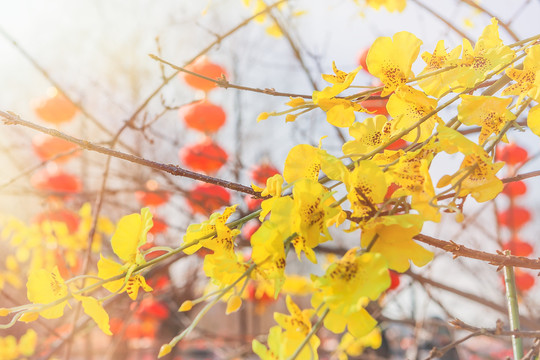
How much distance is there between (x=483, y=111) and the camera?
30 centimetres

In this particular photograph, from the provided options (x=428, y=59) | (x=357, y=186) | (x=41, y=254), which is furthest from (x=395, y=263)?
(x=41, y=254)

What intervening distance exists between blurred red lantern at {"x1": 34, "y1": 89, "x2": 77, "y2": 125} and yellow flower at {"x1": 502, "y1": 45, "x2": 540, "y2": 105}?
147 centimetres

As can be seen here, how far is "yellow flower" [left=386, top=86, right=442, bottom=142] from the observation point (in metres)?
0.33

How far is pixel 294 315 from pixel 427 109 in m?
0.16

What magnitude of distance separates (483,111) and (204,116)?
1.31 meters

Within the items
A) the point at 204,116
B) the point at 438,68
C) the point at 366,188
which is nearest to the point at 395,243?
the point at 366,188

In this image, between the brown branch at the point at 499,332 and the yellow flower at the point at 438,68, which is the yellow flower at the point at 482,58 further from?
the brown branch at the point at 499,332

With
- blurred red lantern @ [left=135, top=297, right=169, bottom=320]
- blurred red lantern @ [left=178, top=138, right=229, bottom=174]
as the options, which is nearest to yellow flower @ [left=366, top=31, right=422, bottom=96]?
blurred red lantern @ [left=178, top=138, right=229, bottom=174]

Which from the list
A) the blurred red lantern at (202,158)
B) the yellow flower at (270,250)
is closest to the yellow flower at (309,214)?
the yellow flower at (270,250)

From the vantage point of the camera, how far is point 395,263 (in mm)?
271

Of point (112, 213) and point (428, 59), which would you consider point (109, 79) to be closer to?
point (112, 213)

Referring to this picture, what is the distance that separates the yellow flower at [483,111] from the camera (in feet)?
0.98

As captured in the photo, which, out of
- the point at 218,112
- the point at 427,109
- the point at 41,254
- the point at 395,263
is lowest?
the point at 395,263

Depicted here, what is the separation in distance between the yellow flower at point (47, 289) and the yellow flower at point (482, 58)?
0.28 m
